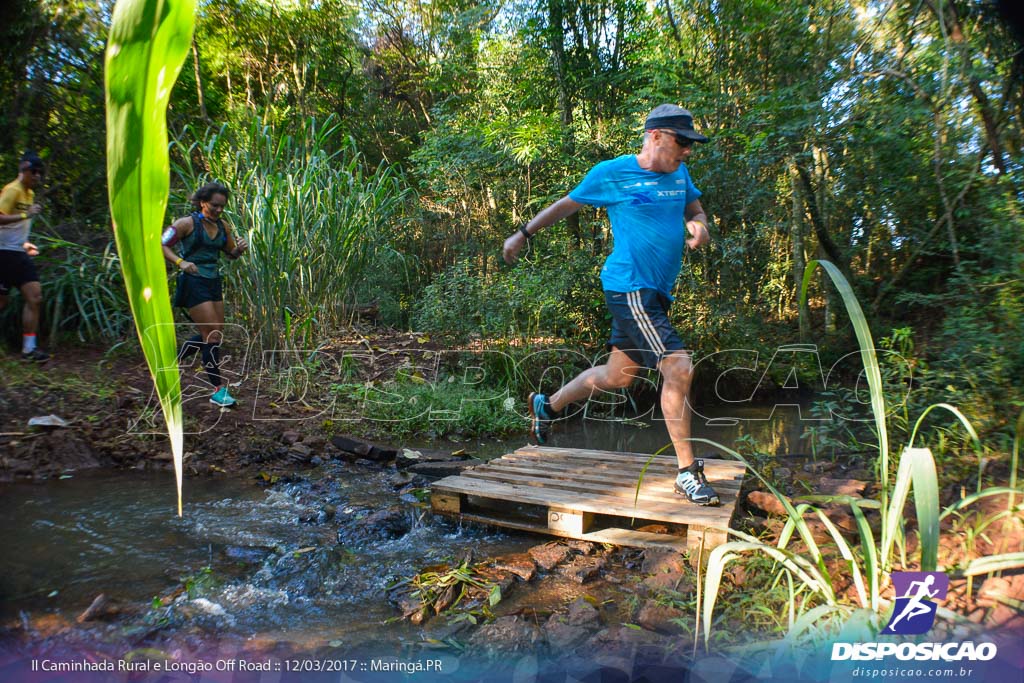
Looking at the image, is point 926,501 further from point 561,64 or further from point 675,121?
point 561,64

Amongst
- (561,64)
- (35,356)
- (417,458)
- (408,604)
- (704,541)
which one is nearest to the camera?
(408,604)

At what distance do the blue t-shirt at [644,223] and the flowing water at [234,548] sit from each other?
1283 millimetres

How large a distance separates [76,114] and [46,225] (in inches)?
40.7

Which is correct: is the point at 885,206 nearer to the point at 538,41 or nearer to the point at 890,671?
the point at 538,41

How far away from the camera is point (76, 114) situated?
5.09 meters

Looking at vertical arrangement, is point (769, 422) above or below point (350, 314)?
below

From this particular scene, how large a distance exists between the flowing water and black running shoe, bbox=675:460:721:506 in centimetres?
69

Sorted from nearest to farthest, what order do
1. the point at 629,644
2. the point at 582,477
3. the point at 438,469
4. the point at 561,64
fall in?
the point at 629,644 < the point at 582,477 < the point at 438,469 < the point at 561,64

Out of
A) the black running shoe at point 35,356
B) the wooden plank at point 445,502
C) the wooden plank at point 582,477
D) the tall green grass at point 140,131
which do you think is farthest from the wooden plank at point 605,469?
the black running shoe at point 35,356

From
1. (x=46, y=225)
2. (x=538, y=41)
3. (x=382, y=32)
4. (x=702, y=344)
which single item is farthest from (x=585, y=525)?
(x=382, y=32)

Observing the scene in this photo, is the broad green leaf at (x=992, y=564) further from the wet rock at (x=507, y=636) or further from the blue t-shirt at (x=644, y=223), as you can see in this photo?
the blue t-shirt at (x=644, y=223)

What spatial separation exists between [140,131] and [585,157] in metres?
7.60

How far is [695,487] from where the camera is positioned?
262 centimetres

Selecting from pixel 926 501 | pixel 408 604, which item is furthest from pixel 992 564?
pixel 408 604
